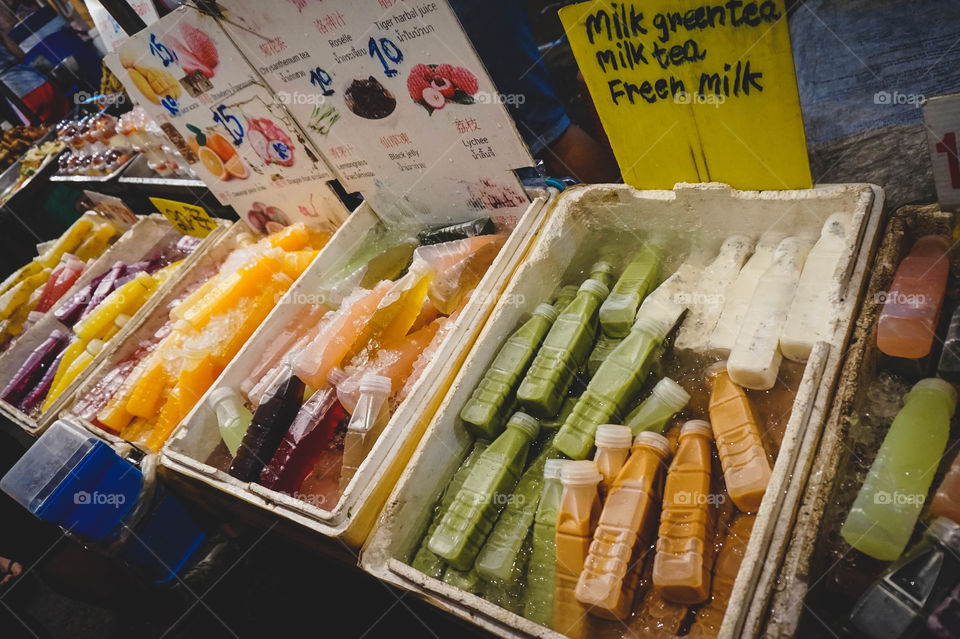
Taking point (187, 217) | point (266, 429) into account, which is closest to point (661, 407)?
point (266, 429)

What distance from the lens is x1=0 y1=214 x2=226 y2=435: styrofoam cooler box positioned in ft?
9.87

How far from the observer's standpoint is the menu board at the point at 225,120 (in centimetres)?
240

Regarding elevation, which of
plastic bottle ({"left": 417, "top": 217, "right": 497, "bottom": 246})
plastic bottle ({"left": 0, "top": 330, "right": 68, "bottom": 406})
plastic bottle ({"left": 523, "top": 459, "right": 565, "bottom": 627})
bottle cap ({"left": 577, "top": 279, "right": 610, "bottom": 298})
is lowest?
plastic bottle ({"left": 523, "top": 459, "right": 565, "bottom": 627})

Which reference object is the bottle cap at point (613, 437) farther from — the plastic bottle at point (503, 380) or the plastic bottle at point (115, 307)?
the plastic bottle at point (115, 307)

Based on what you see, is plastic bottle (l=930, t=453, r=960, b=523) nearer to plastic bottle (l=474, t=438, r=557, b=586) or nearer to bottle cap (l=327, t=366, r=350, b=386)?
plastic bottle (l=474, t=438, r=557, b=586)

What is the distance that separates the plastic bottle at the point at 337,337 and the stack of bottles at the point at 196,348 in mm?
622

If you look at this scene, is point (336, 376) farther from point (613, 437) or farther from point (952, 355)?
point (952, 355)

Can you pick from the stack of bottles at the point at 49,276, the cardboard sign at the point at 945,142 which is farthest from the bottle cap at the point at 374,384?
the stack of bottles at the point at 49,276

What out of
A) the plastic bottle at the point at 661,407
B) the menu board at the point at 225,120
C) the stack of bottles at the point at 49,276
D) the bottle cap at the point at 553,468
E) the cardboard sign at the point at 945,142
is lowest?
the plastic bottle at the point at 661,407

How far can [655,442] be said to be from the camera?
4.78ft

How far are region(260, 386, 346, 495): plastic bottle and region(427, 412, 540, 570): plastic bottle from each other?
0.60 meters

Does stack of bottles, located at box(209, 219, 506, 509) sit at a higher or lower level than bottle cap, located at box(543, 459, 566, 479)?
higher

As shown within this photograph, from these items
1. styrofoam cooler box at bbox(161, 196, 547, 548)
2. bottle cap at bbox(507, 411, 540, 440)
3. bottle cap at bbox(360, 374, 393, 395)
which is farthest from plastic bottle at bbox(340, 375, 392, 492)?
bottle cap at bbox(507, 411, 540, 440)

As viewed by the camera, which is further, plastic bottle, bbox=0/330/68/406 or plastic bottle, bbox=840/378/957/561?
plastic bottle, bbox=0/330/68/406
